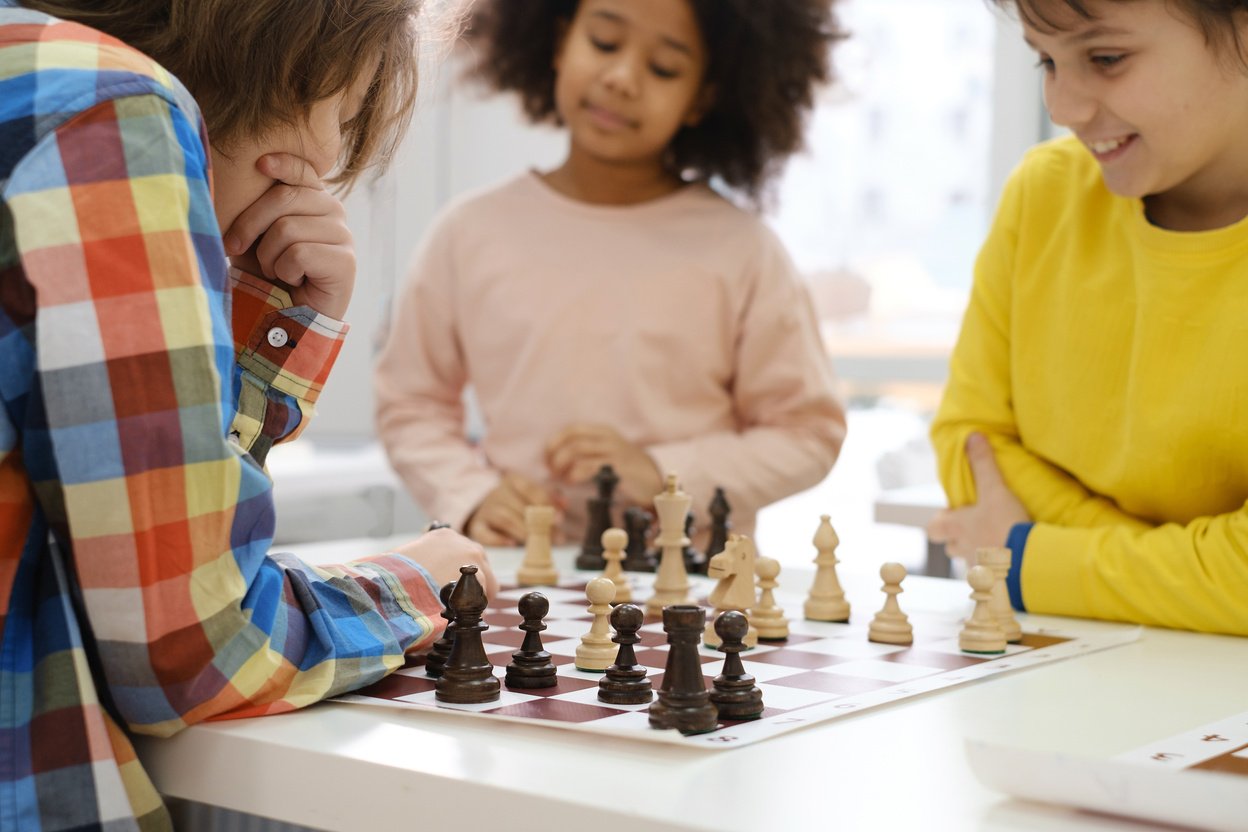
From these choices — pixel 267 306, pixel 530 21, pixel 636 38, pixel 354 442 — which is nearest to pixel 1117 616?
pixel 267 306

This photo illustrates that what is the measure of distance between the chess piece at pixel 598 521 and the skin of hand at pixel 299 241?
61 cm

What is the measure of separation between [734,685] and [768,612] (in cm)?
31

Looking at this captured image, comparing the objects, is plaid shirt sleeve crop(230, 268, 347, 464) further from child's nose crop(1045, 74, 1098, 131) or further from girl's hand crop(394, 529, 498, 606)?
child's nose crop(1045, 74, 1098, 131)

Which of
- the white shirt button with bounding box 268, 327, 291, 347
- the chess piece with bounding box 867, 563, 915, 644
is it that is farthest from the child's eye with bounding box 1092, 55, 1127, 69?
the white shirt button with bounding box 268, 327, 291, 347

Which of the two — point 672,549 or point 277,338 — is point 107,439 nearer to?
point 277,338

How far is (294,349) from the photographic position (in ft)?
3.53

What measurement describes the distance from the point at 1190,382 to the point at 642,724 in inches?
33.6

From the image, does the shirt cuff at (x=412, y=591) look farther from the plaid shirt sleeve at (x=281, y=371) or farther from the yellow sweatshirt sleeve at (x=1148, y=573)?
the yellow sweatshirt sleeve at (x=1148, y=573)

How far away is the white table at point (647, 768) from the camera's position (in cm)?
75

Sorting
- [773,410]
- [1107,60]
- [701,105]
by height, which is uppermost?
[701,105]

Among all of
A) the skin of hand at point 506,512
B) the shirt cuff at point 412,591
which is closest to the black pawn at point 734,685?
the shirt cuff at point 412,591

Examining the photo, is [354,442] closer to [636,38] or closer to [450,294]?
[450,294]

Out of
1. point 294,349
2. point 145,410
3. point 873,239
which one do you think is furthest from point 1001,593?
point 873,239

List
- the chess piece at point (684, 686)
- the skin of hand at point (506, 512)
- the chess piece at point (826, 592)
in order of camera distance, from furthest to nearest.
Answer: the skin of hand at point (506, 512), the chess piece at point (826, 592), the chess piece at point (684, 686)
